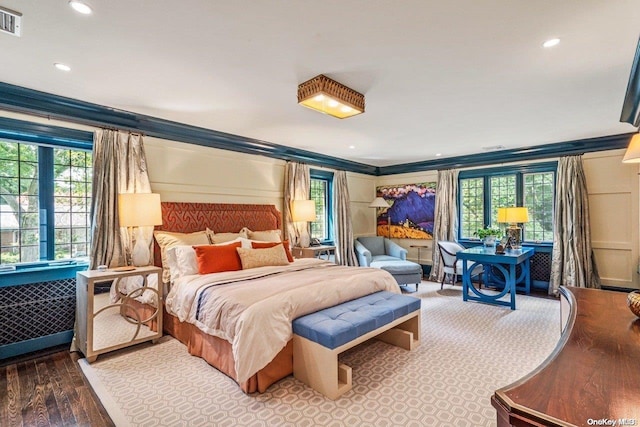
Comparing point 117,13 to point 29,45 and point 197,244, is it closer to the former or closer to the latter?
point 29,45

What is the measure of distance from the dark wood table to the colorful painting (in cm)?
529

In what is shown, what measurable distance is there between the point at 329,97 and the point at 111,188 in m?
2.63

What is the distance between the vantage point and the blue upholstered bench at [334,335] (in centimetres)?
232

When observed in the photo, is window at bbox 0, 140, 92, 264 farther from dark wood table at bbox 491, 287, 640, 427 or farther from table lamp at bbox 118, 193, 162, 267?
dark wood table at bbox 491, 287, 640, 427

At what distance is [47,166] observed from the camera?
10.9 feet

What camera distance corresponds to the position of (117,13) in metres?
1.87

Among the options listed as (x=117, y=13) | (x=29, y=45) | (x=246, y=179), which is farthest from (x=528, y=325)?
(x=29, y=45)

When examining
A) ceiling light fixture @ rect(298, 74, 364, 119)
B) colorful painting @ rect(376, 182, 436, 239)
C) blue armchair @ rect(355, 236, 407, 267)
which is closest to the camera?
ceiling light fixture @ rect(298, 74, 364, 119)

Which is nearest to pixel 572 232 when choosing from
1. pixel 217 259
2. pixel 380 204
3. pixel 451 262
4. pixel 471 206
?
pixel 471 206

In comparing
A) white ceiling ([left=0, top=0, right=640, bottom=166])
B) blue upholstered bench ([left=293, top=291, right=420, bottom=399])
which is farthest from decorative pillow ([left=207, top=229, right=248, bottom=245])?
blue upholstered bench ([left=293, top=291, right=420, bottom=399])

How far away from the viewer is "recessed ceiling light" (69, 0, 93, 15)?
1.76 meters

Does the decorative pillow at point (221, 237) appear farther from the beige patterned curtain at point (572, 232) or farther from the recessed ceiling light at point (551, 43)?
the beige patterned curtain at point (572, 232)

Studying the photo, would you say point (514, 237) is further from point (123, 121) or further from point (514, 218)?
point (123, 121)

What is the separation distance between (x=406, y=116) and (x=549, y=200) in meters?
3.52
